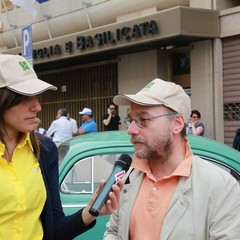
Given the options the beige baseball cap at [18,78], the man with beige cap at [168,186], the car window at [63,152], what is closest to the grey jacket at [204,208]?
the man with beige cap at [168,186]

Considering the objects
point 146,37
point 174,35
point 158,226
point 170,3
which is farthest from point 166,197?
point 170,3

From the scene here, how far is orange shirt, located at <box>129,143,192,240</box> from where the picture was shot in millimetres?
2363

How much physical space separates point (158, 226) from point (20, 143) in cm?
78

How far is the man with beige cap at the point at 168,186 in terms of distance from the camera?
222 centimetres

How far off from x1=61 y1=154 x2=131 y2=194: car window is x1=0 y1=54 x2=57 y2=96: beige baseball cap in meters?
2.19

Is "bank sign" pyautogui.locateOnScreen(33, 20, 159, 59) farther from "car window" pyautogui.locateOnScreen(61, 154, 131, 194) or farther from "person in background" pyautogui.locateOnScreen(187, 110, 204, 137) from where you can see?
"car window" pyautogui.locateOnScreen(61, 154, 131, 194)

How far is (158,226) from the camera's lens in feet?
7.70

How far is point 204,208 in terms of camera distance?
224 cm

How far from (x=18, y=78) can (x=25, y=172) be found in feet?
1.46

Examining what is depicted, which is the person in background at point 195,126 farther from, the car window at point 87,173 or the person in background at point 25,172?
the person in background at point 25,172

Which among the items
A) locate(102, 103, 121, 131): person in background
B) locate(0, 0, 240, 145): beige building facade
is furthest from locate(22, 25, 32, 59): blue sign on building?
locate(102, 103, 121, 131): person in background

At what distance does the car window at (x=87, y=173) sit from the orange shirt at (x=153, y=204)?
6.68 feet

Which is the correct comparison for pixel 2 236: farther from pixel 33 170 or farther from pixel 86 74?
pixel 86 74

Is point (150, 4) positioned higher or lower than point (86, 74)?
higher
